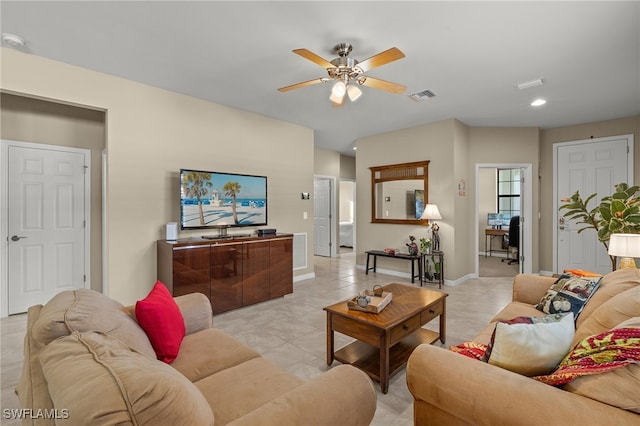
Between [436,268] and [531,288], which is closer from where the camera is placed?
[531,288]

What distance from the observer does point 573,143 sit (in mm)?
5324

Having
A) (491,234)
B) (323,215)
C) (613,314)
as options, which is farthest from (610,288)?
(491,234)

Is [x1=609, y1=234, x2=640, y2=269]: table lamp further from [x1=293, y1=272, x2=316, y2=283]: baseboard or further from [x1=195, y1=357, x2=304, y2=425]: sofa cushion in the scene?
[x1=293, y1=272, x2=316, y2=283]: baseboard

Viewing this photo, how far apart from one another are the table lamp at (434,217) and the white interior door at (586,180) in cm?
236

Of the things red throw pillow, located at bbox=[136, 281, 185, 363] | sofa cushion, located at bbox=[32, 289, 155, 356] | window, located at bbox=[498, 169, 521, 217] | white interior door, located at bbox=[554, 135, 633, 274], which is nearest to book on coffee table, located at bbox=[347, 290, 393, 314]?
red throw pillow, located at bbox=[136, 281, 185, 363]

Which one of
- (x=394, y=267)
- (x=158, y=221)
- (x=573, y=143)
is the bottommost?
(x=394, y=267)

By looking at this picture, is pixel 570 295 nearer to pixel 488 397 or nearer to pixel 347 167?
pixel 488 397

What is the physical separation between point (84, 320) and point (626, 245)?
11.9 ft

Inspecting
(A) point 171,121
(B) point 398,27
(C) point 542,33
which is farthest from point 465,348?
(A) point 171,121

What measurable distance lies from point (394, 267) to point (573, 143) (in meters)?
3.82

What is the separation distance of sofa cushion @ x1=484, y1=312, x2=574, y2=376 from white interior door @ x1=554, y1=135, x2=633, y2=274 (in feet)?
16.9

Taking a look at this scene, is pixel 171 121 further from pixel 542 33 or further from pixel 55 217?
pixel 542 33

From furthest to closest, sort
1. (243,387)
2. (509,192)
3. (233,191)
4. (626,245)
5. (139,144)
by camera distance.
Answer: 1. (509,192)
2. (233,191)
3. (139,144)
4. (626,245)
5. (243,387)

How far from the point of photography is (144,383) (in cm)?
77
